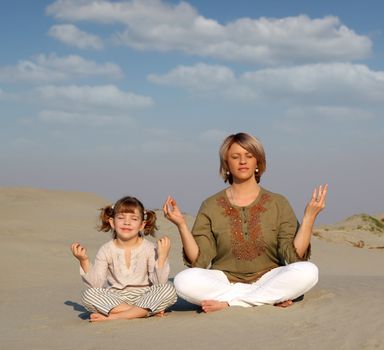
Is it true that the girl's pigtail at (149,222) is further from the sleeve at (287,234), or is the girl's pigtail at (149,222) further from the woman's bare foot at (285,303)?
the woman's bare foot at (285,303)

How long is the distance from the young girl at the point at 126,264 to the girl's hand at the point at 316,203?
120 cm

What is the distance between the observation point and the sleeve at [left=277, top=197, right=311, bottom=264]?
5461mm

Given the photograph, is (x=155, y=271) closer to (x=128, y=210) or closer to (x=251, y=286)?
(x=128, y=210)

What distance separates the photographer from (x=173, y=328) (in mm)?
4781

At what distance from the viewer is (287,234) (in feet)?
18.3

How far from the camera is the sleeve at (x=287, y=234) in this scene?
17.9ft

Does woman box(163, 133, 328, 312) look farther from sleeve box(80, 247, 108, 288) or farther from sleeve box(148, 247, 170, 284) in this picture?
sleeve box(80, 247, 108, 288)

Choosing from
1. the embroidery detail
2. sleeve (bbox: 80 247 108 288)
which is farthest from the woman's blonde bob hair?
sleeve (bbox: 80 247 108 288)


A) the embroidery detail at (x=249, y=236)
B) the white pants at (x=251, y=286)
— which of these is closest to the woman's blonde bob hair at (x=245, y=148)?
the embroidery detail at (x=249, y=236)

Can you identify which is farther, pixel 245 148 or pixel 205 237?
pixel 205 237

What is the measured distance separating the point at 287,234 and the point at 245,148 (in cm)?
82

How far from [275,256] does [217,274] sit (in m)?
0.56

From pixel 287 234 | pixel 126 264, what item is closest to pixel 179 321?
pixel 126 264

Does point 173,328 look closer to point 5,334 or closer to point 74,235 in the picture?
point 5,334
